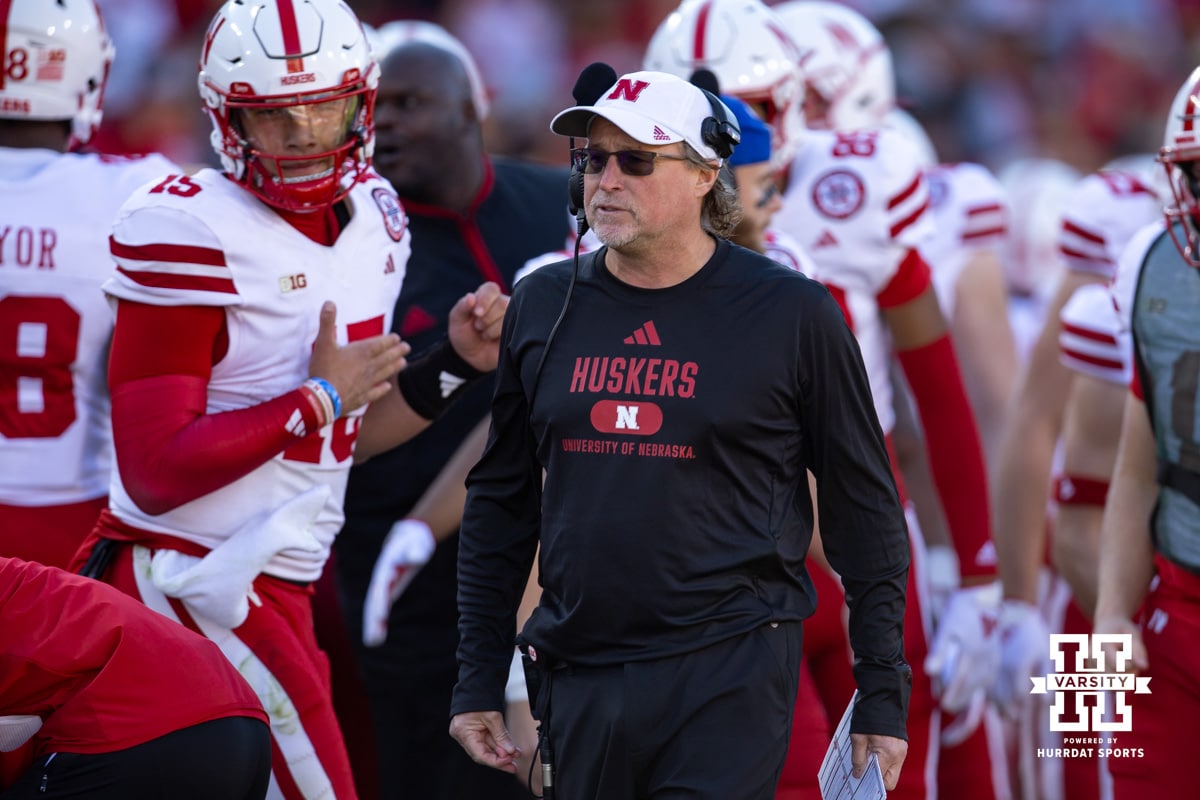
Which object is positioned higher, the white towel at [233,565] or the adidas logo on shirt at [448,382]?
the adidas logo on shirt at [448,382]

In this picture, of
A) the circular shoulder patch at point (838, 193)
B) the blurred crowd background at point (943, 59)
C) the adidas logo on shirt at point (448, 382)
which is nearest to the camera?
the adidas logo on shirt at point (448, 382)

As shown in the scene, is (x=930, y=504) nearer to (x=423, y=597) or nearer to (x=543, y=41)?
(x=423, y=597)

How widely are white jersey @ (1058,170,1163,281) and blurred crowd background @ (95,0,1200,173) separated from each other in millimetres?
5312

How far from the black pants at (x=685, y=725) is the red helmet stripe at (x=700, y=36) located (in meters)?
2.15

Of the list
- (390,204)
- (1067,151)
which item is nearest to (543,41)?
(1067,151)

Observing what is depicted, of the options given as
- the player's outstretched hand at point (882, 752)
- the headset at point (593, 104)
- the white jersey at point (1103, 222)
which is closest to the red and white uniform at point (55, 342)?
the headset at point (593, 104)

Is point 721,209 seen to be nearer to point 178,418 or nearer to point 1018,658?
point 178,418

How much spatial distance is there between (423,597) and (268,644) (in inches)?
40.0

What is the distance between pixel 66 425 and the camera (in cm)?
396

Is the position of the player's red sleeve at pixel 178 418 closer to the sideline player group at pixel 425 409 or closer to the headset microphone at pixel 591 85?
the sideline player group at pixel 425 409

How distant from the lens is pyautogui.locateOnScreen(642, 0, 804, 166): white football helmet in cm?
465

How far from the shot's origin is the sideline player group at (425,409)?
3.13m

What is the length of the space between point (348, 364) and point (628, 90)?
0.86 m

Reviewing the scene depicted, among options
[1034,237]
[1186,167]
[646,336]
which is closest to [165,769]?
[646,336]
